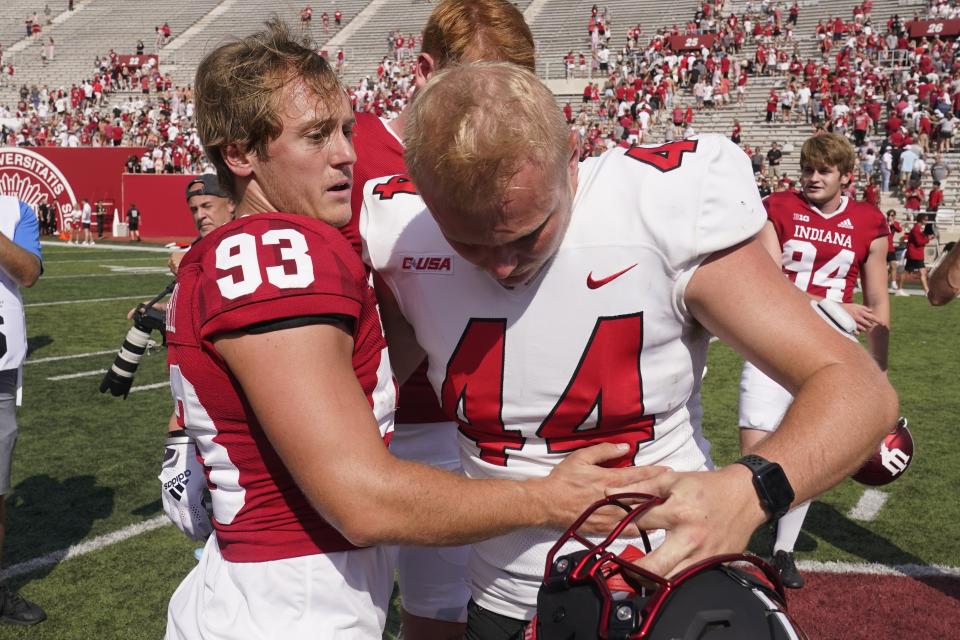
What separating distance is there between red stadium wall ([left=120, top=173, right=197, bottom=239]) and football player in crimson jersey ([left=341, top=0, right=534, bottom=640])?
78.5ft

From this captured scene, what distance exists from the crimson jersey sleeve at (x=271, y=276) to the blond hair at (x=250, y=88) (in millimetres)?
264

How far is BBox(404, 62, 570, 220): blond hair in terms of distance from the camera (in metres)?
1.40

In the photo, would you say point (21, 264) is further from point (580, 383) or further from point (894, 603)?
point (894, 603)

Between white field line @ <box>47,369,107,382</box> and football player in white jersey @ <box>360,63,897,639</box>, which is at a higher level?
football player in white jersey @ <box>360,63,897,639</box>

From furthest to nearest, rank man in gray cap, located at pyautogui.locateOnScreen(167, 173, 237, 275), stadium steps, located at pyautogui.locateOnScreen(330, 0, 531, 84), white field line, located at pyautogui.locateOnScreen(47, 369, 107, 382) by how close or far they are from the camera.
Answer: stadium steps, located at pyautogui.locateOnScreen(330, 0, 531, 84) < white field line, located at pyautogui.locateOnScreen(47, 369, 107, 382) < man in gray cap, located at pyautogui.locateOnScreen(167, 173, 237, 275)

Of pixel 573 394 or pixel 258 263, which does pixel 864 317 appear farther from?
pixel 258 263

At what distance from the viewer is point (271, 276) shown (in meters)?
1.47

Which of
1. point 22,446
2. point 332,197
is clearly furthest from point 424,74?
point 22,446

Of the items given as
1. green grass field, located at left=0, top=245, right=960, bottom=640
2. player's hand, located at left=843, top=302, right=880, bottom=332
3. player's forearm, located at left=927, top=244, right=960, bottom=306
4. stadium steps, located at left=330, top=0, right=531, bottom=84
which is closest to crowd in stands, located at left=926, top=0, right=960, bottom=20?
stadium steps, located at left=330, top=0, right=531, bottom=84

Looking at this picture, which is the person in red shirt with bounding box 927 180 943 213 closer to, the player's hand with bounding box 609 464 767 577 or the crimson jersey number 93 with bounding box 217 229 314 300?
the player's hand with bounding box 609 464 767 577

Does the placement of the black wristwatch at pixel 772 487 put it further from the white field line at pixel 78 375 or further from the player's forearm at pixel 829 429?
the white field line at pixel 78 375

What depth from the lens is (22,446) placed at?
6.28m

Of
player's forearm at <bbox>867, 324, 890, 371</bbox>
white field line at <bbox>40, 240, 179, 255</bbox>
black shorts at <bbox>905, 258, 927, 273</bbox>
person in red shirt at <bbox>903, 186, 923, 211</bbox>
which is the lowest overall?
white field line at <bbox>40, 240, 179, 255</bbox>

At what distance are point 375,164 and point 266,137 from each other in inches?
34.2
